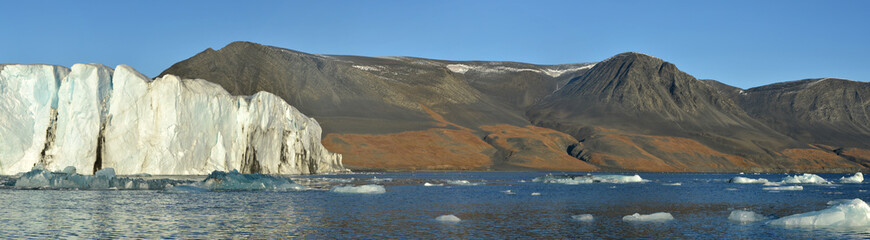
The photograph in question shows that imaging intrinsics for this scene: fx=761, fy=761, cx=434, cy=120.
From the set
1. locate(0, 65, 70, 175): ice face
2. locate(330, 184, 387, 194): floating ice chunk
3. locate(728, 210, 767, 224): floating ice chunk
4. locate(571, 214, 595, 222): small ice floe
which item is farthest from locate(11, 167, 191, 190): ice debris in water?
locate(728, 210, 767, 224): floating ice chunk

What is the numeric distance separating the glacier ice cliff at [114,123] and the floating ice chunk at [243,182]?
25.7m

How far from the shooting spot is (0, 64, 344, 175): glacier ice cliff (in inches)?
3415

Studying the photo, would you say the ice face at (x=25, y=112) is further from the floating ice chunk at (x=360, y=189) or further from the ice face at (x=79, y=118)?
the floating ice chunk at (x=360, y=189)

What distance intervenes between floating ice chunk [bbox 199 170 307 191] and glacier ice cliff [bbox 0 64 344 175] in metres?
25.7

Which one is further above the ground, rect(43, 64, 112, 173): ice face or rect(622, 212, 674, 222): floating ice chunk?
rect(43, 64, 112, 173): ice face

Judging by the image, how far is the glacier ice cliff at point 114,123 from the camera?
8675 cm

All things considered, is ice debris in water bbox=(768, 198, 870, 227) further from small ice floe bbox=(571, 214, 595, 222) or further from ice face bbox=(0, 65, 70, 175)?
ice face bbox=(0, 65, 70, 175)

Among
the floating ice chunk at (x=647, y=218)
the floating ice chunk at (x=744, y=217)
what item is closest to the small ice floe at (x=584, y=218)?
the floating ice chunk at (x=647, y=218)

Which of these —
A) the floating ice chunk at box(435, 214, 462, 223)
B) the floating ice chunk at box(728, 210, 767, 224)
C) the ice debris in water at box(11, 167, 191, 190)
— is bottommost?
the floating ice chunk at box(728, 210, 767, 224)

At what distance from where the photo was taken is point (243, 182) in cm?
7062

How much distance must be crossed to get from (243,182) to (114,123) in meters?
28.6


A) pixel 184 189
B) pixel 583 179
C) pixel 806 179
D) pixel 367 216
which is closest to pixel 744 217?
pixel 367 216

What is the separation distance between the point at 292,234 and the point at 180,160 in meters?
64.7

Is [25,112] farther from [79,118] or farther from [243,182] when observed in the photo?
[243,182]
